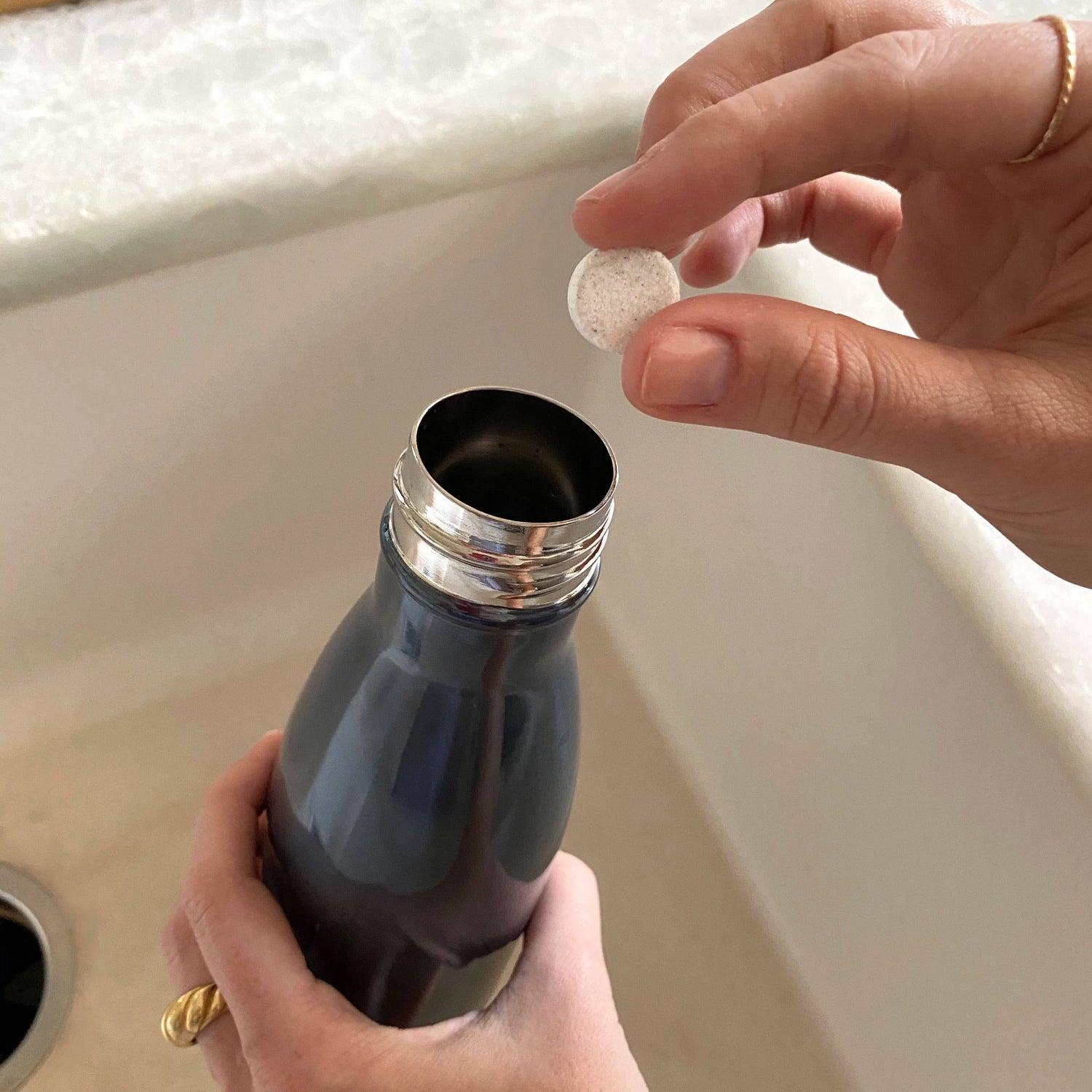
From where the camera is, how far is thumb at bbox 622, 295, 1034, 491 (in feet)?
0.90

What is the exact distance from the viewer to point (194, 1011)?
1.19 ft

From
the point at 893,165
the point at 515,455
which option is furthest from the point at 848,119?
the point at 515,455

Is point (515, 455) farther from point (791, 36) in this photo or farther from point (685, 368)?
point (791, 36)


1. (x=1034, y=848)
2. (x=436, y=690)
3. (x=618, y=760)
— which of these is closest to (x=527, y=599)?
(x=436, y=690)

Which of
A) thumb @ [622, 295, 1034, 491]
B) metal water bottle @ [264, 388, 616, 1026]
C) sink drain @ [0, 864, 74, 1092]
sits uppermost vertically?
thumb @ [622, 295, 1034, 491]

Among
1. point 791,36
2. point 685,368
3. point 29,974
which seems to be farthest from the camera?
point 29,974

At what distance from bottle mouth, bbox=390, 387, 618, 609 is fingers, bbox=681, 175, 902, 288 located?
0.18 m

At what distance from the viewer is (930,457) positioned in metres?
0.29

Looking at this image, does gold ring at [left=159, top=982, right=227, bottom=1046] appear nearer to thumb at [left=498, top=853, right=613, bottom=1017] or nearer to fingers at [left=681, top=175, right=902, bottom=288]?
thumb at [left=498, top=853, right=613, bottom=1017]

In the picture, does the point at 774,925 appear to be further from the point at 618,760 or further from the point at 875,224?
the point at 875,224

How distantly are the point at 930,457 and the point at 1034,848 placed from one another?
157 mm

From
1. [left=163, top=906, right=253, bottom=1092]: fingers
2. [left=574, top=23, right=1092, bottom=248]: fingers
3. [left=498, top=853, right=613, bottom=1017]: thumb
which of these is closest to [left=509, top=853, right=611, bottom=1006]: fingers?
[left=498, top=853, right=613, bottom=1017]: thumb

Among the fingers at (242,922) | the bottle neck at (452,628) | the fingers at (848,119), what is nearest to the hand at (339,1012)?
the fingers at (242,922)

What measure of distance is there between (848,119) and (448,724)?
8.4 inches
